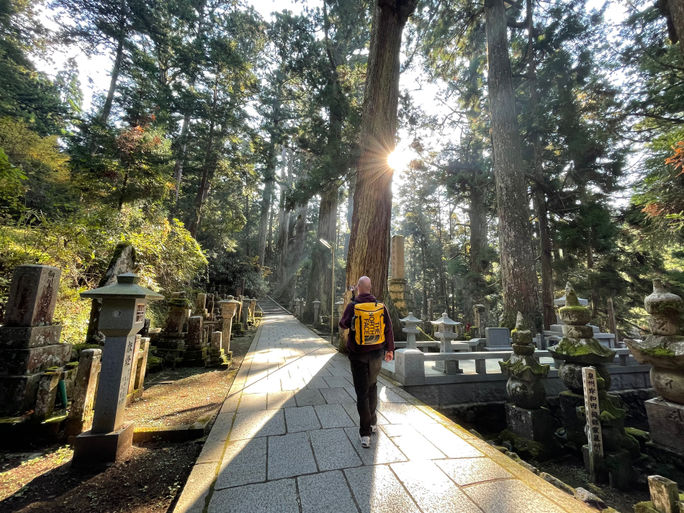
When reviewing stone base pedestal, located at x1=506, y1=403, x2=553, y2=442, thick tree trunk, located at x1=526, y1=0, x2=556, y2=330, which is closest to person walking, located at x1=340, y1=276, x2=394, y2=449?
stone base pedestal, located at x1=506, y1=403, x2=553, y2=442

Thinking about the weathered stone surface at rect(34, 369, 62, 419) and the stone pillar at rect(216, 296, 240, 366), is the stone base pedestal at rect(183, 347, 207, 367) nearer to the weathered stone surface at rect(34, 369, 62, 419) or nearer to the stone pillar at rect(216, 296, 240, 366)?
the stone pillar at rect(216, 296, 240, 366)

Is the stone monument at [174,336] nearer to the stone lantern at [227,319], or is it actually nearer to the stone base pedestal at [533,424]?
the stone lantern at [227,319]

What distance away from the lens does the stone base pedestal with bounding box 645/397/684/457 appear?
3.96 m

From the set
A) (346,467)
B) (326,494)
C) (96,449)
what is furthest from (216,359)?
(326,494)

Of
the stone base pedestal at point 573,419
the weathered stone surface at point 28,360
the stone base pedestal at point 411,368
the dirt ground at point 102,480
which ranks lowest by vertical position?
the stone base pedestal at point 573,419

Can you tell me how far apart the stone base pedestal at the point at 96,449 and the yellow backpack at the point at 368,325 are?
2.44m

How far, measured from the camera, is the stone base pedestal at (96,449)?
7.97ft

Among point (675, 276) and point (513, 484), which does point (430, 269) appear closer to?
point (675, 276)

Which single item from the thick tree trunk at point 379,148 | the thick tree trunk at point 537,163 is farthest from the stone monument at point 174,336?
the thick tree trunk at point 537,163

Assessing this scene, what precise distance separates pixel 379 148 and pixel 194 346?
710 cm

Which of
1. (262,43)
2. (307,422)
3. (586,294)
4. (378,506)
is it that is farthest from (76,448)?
(262,43)

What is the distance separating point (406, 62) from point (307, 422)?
Result: 1584 centimetres

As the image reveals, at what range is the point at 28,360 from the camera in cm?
312

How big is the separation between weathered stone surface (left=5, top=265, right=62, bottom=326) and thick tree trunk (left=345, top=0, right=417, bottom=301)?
18.7 ft
